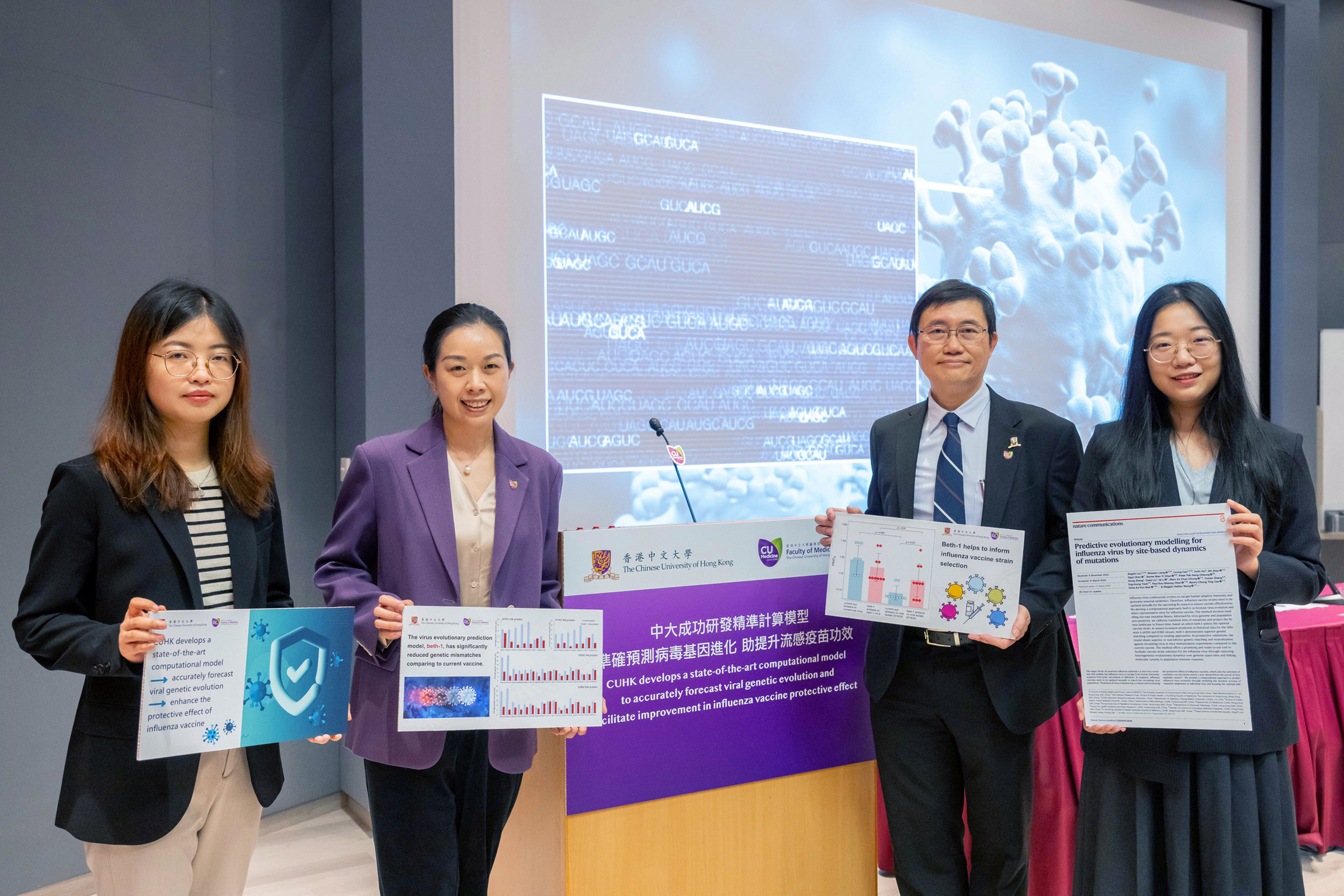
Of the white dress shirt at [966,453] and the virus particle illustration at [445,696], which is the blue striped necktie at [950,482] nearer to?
the white dress shirt at [966,453]

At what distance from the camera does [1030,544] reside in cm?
183

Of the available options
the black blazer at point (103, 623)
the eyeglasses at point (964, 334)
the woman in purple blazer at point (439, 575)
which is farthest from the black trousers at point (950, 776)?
the black blazer at point (103, 623)

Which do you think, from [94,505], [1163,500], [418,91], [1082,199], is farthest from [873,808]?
[1082,199]

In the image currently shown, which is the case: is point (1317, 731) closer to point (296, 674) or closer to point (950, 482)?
point (950, 482)

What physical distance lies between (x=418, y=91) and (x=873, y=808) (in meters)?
2.84

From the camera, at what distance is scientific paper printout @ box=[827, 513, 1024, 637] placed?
169 centimetres

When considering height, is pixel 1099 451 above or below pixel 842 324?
below

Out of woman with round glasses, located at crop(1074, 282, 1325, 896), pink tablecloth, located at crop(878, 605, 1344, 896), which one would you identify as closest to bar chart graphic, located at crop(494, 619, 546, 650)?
woman with round glasses, located at crop(1074, 282, 1325, 896)

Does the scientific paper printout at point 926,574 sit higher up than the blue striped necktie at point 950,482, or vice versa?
the blue striped necktie at point 950,482

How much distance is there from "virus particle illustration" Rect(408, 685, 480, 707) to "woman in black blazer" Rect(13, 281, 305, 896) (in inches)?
10.7

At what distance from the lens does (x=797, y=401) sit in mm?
3832

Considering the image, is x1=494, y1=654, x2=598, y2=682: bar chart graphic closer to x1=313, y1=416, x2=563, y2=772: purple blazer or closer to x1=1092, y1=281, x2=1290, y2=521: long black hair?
x1=313, y1=416, x2=563, y2=772: purple blazer

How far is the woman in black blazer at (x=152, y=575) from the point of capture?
127 cm

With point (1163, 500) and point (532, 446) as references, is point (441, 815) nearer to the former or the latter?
point (532, 446)
